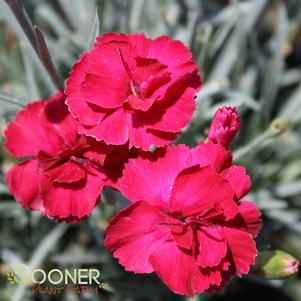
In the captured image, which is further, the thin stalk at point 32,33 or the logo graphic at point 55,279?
the logo graphic at point 55,279

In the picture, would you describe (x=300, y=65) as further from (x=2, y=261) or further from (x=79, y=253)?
(x=2, y=261)

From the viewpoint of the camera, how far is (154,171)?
0.63 metres

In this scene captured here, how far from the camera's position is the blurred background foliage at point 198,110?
106 cm

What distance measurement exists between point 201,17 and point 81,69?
70 cm

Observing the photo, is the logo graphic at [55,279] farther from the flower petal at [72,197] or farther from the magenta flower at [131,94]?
the magenta flower at [131,94]

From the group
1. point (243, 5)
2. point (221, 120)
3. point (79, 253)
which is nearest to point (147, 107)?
point (221, 120)

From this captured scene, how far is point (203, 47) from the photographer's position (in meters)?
1.07

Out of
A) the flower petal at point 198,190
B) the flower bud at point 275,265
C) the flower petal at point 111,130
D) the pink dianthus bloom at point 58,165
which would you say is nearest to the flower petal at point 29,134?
the pink dianthus bloom at point 58,165

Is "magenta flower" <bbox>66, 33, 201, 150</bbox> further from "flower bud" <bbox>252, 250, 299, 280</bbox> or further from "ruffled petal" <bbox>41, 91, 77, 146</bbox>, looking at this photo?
"flower bud" <bbox>252, 250, 299, 280</bbox>

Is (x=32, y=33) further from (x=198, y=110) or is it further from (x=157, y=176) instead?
(x=198, y=110)

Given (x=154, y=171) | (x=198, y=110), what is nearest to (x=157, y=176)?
(x=154, y=171)

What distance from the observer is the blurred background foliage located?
3.48 feet

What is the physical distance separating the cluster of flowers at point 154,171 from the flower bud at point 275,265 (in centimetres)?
10

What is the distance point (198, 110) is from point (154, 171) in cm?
51
